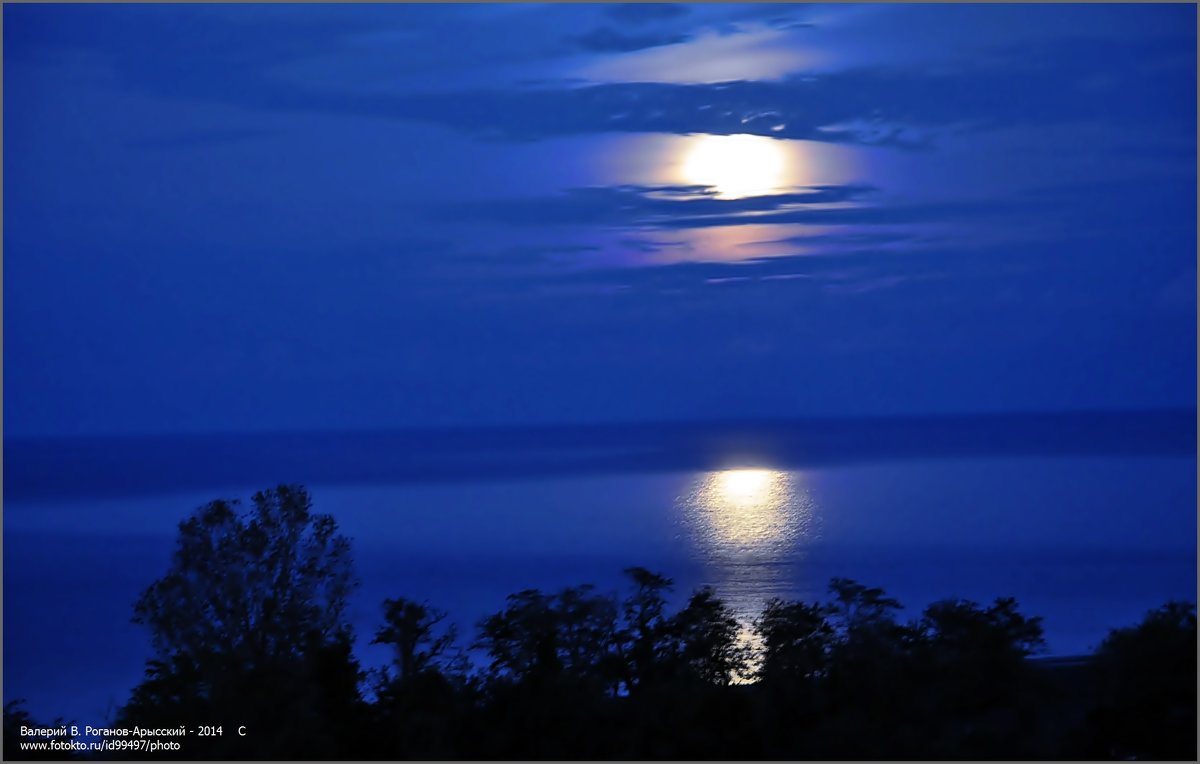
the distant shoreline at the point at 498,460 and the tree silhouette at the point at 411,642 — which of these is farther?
the distant shoreline at the point at 498,460

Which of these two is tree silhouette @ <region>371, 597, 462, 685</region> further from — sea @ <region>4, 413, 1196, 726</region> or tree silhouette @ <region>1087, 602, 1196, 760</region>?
tree silhouette @ <region>1087, 602, 1196, 760</region>

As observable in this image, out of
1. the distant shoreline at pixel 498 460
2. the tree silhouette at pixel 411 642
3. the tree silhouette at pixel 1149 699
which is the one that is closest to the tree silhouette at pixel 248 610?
the tree silhouette at pixel 411 642

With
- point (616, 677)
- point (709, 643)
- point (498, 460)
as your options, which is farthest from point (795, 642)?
point (498, 460)

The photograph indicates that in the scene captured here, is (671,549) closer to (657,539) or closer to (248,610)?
(657,539)

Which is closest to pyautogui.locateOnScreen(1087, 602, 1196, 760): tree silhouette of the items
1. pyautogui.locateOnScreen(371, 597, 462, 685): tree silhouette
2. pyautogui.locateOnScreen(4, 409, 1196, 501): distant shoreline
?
pyautogui.locateOnScreen(371, 597, 462, 685): tree silhouette

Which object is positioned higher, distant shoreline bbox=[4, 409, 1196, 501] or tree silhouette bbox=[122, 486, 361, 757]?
distant shoreline bbox=[4, 409, 1196, 501]

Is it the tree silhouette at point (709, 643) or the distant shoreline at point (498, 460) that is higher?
the distant shoreline at point (498, 460)

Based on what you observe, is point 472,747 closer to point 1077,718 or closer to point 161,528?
point 1077,718

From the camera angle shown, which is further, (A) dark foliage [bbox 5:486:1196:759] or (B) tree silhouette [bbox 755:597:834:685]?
(B) tree silhouette [bbox 755:597:834:685]

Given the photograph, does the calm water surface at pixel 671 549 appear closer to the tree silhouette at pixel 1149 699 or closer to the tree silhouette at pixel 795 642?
the tree silhouette at pixel 795 642

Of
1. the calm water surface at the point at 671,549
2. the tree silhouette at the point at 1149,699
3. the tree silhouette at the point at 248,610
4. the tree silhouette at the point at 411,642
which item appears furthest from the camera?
the calm water surface at the point at 671,549

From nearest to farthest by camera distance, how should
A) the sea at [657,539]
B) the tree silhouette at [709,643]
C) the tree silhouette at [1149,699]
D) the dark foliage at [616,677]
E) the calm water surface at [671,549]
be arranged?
1. the tree silhouette at [1149,699]
2. the dark foliage at [616,677]
3. the tree silhouette at [709,643]
4. the calm water surface at [671,549]
5. the sea at [657,539]

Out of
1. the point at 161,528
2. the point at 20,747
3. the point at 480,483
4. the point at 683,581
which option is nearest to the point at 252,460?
the point at 480,483

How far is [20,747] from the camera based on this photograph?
26.7ft
